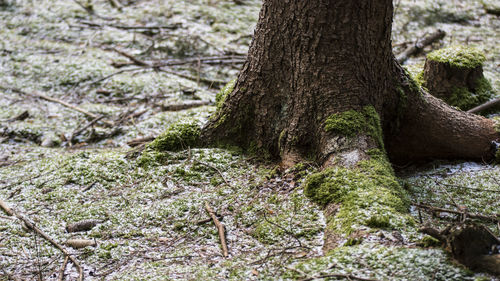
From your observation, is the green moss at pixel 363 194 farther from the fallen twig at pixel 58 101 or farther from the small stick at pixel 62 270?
the fallen twig at pixel 58 101

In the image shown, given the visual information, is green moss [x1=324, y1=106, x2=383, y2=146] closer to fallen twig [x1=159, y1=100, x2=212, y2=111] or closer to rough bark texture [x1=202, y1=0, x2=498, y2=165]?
rough bark texture [x1=202, y1=0, x2=498, y2=165]

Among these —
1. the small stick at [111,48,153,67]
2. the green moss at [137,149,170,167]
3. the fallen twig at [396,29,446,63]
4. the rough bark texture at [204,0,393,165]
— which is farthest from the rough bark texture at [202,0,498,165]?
the small stick at [111,48,153,67]

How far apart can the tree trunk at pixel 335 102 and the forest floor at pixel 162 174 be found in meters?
0.21

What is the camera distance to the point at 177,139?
15.0 feet

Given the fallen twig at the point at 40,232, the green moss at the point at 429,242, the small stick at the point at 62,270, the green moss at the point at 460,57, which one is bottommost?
the fallen twig at the point at 40,232

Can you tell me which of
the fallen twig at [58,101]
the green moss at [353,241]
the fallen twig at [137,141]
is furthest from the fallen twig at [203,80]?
the green moss at [353,241]

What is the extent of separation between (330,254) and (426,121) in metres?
2.23

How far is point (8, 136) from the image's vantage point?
583 cm

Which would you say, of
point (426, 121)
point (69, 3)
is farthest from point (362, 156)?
point (69, 3)

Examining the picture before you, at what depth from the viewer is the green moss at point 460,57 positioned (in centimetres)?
502

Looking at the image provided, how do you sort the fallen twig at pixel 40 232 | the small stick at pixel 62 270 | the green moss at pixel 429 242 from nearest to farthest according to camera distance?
the green moss at pixel 429 242
the small stick at pixel 62 270
the fallen twig at pixel 40 232

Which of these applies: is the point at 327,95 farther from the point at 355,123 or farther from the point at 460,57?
the point at 460,57

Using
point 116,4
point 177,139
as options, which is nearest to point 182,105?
point 177,139

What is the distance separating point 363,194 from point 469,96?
2682 mm
